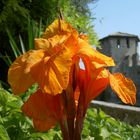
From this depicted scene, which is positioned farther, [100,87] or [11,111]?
[11,111]

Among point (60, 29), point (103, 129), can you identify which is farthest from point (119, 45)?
point (60, 29)

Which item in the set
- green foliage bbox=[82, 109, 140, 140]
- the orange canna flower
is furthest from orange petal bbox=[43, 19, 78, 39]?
green foliage bbox=[82, 109, 140, 140]

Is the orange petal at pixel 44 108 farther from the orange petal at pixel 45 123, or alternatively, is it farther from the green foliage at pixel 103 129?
the green foliage at pixel 103 129

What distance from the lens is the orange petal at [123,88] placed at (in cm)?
92

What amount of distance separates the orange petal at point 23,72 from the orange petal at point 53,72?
0.01 metres

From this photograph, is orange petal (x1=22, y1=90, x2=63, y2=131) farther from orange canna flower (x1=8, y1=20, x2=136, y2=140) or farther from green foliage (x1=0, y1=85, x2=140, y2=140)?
green foliage (x1=0, y1=85, x2=140, y2=140)

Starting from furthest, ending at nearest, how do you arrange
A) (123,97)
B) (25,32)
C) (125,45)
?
(125,45) < (25,32) < (123,97)

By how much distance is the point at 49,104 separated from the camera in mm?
937

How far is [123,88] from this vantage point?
0.94 metres

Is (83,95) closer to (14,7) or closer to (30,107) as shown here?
(30,107)

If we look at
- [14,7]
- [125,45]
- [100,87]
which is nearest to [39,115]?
[100,87]

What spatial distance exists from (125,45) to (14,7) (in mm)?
40101

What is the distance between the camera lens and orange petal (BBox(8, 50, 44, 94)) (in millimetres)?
876

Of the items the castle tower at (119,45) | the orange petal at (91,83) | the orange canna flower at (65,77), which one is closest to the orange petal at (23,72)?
the orange canna flower at (65,77)
